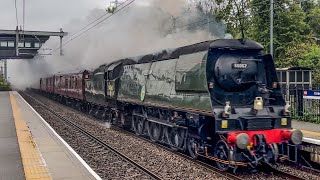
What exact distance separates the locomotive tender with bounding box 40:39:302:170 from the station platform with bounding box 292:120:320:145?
0.88 m

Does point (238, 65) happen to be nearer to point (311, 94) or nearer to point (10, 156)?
point (10, 156)

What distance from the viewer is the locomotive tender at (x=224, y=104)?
29.7 feet

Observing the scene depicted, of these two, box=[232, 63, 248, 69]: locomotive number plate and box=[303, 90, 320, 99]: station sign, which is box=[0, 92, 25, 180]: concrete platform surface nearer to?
box=[232, 63, 248, 69]: locomotive number plate

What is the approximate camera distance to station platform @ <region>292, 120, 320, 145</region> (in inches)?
422

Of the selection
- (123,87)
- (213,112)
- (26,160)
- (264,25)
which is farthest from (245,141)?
(264,25)

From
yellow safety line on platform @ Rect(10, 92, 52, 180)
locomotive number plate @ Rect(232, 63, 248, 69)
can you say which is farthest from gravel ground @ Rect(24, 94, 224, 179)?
locomotive number plate @ Rect(232, 63, 248, 69)

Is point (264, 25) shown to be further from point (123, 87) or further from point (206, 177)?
point (206, 177)

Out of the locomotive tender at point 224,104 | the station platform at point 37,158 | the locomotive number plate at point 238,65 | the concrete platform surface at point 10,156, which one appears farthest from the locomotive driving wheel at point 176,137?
the concrete platform surface at point 10,156

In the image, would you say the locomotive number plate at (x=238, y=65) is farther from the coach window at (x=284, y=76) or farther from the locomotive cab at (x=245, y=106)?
the coach window at (x=284, y=76)

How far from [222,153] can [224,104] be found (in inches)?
45.9

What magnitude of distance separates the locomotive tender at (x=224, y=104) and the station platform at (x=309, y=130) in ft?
2.90

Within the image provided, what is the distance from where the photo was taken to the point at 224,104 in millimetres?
9625

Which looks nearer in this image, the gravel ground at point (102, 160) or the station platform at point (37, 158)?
the station platform at point (37, 158)

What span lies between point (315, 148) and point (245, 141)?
2757 millimetres
